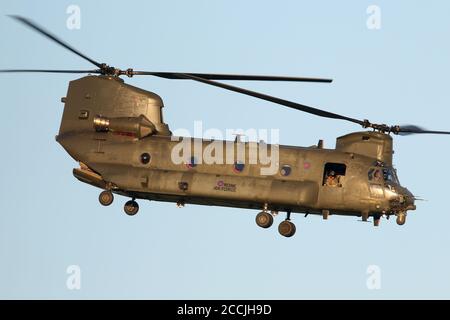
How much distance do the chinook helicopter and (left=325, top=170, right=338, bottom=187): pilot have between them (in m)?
0.04

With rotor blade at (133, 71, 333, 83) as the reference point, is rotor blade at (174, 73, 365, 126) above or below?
below

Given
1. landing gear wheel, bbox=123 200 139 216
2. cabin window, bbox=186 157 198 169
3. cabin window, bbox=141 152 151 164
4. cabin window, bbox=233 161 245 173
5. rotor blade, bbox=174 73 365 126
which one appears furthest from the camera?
landing gear wheel, bbox=123 200 139 216

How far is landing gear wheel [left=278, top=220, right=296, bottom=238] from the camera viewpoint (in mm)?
52312

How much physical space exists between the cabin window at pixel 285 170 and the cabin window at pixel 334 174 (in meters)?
1.47

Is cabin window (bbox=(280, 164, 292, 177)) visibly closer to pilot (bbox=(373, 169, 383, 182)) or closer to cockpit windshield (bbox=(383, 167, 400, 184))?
pilot (bbox=(373, 169, 383, 182))

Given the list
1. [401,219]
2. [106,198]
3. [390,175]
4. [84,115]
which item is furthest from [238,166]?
[84,115]

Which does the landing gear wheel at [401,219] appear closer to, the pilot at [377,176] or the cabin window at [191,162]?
the pilot at [377,176]

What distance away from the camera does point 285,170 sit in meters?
52.5

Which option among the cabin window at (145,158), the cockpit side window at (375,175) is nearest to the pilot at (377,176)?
the cockpit side window at (375,175)

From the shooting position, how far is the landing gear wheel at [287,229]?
172 ft

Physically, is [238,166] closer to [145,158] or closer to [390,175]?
[145,158]

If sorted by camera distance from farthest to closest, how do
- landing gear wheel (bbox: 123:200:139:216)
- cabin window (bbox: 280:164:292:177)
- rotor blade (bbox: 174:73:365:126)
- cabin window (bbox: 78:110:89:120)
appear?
cabin window (bbox: 78:110:89:120), landing gear wheel (bbox: 123:200:139:216), cabin window (bbox: 280:164:292:177), rotor blade (bbox: 174:73:365:126)

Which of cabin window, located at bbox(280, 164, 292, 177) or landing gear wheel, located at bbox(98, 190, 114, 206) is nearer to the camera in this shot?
cabin window, located at bbox(280, 164, 292, 177)

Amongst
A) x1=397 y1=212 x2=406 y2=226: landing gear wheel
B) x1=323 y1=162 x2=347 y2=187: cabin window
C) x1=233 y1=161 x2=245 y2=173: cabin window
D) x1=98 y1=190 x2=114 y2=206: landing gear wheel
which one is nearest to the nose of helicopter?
x1=397 y1=212 x2=406 y2=226: landing gear wheel
